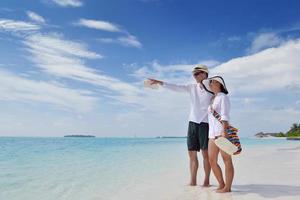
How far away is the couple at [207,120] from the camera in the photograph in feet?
15.2

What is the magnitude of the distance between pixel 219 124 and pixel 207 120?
51 centimetres

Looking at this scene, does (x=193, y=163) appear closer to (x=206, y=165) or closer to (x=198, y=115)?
(x=206, y=165)

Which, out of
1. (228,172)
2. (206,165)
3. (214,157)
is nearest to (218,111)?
(214,157)

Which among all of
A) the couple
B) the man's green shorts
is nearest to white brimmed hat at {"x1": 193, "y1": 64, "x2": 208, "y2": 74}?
the couple

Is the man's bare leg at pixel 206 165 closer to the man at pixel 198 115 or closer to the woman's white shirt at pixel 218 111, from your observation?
the man at pixel 198 115

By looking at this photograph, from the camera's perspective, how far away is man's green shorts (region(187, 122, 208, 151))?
5079 mm

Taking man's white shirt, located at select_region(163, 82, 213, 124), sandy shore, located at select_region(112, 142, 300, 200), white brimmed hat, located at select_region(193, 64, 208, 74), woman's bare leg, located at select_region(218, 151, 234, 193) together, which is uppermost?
white brimmed hat, located at select_region(193, 64, 208, 74)

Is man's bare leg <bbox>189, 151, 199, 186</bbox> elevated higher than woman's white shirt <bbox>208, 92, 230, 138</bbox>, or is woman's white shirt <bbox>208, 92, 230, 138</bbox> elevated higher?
woman's white shirt <bbox>208, 92, 230, 138</bbox>

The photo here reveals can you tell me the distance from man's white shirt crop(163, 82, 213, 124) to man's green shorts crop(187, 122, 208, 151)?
3.0 inches

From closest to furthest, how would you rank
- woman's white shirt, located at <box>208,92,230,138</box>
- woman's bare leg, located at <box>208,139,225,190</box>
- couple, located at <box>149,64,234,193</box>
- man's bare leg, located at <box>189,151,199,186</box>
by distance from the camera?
woman's white shirt, located at <box>208,92,230,138</box> → couple, located at <box>149,64,234,193</box> → woman's bare leg, located at <box>208,139,225,190</box> → man's bare leg, located at <box>189,151,199,186</box>

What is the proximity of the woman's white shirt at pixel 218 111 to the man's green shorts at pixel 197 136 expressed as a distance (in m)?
0.27

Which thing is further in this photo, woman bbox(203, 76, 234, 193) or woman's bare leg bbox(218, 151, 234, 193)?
woman's bare leg bbox(218, 151, 234, 193)

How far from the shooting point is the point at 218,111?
15.3 ft

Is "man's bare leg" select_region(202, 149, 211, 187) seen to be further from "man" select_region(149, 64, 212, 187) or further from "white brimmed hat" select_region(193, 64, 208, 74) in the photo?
"white brimmed hat" select_region(193, 64, 208, 74)
